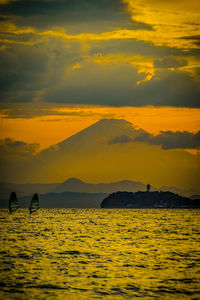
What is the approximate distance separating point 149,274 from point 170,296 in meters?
9.88

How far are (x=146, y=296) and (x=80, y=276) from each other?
33.8 ft

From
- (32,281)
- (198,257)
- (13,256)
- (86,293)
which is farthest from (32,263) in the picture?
(198,257)

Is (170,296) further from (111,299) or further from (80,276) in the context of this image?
(80,276)

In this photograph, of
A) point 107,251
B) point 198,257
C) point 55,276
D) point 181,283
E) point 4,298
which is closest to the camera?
point 4,298

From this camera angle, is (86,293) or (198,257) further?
(198,257)

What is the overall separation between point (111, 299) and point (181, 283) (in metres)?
9.17

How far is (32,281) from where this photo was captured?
41781mm

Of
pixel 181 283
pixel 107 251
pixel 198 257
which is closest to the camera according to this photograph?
pixel 181 283

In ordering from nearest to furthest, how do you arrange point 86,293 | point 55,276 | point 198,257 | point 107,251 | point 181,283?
point 86,293 < point 181,283 < point 55,276 < point 198,257 < point 107,251

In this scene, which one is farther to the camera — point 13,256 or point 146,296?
point 13,256

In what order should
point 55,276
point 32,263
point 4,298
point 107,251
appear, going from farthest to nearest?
point 107,251, point 32,263, point 55,276, point 4,298

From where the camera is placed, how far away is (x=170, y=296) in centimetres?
3616

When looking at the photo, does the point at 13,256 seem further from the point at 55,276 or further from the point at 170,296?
the point at 170,296

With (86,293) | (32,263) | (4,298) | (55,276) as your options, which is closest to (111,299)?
(86,293)
